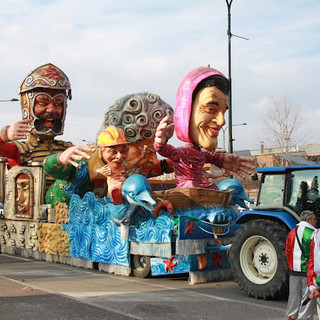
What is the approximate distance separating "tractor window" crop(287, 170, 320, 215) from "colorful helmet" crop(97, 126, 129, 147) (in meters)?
4.00

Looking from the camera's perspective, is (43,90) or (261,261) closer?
(261,261)

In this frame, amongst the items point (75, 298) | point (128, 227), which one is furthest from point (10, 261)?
point (75, 298)

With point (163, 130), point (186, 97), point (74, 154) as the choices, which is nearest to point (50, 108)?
point (74, 154)

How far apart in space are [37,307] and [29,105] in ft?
24.1

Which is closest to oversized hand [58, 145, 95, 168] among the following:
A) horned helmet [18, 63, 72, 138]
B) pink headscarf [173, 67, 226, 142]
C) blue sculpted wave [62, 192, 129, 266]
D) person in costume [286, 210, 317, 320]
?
blue sculpted wave [62, 192, 129, 266]

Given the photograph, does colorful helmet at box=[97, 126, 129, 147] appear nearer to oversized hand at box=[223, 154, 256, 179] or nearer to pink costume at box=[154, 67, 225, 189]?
pink costume at box=[154, 67, 225, 189]

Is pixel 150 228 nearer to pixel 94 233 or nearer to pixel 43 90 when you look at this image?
pixel 94 233

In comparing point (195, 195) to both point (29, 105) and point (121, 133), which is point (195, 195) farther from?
point (29, 105)

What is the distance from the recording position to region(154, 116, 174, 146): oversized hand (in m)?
9.34

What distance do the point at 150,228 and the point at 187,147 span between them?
186 centimetres

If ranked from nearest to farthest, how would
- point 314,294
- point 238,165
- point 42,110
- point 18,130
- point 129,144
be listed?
point 314,294, point 18,130, point 238,165, point 129,144, point 42,110

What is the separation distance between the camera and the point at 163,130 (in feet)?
30.9

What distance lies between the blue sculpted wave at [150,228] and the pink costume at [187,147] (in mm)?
960

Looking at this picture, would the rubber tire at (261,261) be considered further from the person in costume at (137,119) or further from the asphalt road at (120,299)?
the person in costume at (137,119)
